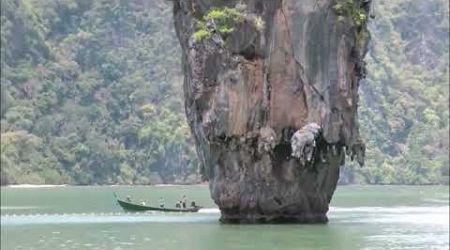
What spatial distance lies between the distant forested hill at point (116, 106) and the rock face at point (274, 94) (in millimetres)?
66560

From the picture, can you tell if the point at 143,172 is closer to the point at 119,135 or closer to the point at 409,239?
the point at 119,135

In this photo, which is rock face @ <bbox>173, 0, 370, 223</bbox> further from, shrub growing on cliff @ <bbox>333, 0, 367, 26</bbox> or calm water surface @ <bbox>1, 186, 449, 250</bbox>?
calm water surface @ <bbox>1, 186, 449, 250</bbox>

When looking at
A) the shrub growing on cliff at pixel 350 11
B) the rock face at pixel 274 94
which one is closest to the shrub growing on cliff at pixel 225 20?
the rock face at pixel 274 94

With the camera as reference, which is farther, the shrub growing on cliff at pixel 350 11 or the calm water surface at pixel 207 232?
the shrub growing on cliff at pixel 350 11

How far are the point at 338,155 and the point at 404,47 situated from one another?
102426 millimetres

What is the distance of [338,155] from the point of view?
139 feet

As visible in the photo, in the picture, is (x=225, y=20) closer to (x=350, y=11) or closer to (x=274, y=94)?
(x=274, y=94)

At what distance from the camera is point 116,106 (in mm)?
118938

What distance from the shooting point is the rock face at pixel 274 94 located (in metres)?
40.6

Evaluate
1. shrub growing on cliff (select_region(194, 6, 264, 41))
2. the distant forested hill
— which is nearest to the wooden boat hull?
shrub growing on cliff (select_region(194, 6, 264, 41))

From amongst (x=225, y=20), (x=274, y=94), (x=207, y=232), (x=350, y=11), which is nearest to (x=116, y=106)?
(x=225, y=20)

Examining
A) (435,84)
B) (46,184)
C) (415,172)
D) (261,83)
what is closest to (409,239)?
(261,83)

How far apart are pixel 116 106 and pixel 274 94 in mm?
79203

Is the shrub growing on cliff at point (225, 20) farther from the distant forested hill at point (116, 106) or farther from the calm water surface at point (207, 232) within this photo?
the distant forested hill at point (116, 106)
